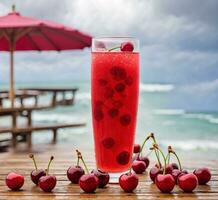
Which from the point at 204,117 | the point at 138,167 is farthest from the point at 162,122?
the point at 138,167

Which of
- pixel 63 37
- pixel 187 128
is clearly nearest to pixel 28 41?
pixel 63 37

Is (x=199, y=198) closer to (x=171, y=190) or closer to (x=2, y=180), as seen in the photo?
(x=171, y=190)

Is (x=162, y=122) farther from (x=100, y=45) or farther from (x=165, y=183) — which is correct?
(x=165, y=183)

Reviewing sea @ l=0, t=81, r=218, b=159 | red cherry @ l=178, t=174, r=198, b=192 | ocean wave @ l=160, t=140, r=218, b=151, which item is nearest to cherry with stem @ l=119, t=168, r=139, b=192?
red cherry @ l=178, t=174, r=198, b=192

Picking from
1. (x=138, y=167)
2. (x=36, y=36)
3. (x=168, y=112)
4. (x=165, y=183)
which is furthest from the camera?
→ (x=168, y=112)

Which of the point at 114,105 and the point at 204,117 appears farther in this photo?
the point at 204,117

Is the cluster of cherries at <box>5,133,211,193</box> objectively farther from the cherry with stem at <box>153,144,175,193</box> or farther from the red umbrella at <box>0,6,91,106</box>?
the red umbrella at <box>0,6,91,106</box>

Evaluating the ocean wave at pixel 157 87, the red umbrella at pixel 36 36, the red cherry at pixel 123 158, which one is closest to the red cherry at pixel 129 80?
the red cherry at pixel 123 158
